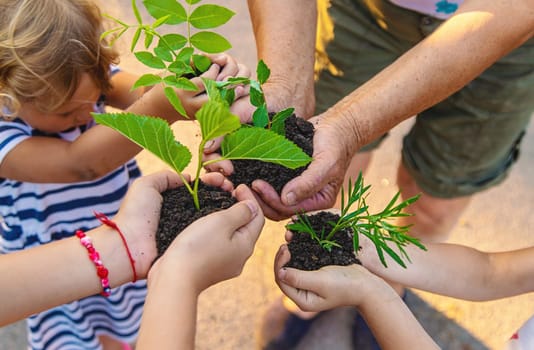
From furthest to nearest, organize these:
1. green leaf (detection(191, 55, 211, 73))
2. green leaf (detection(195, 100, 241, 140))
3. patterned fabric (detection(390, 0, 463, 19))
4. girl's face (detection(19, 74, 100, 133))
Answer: patterned fabric (detection(390, 0, 463, 19)), girl's face (detection(19, 74, 100, 133)), green leaf (detection(191, 55, 211, 73)), green leaf (detection(195, 100, 241, 140))

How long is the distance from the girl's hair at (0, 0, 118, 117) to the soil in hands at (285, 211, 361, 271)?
64 centimetres

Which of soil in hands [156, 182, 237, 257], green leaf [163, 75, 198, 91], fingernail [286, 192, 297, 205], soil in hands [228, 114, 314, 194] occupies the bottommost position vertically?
fingernail [286, 192, 297, 205]

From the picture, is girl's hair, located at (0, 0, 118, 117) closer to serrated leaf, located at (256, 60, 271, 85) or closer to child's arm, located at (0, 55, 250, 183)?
child's arm, located at (0, 55, 250, 183)

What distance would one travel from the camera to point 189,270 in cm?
92

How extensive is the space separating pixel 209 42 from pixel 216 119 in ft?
0.86

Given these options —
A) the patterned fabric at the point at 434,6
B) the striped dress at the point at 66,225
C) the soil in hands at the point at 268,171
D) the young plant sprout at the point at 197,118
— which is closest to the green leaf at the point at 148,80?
the young plant sprout at the point at 197,118

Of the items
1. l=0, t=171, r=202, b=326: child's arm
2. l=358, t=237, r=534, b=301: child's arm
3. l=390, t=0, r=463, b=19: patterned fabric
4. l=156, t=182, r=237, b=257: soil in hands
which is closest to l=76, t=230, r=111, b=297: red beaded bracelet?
l=0, t=171, r=202, b=326: child's arm

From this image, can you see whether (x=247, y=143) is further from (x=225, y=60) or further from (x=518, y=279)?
(x=518, y=279)

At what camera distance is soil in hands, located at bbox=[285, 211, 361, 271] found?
108 cm

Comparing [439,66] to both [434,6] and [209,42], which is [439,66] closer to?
[434,6]

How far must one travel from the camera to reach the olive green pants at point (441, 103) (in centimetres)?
151

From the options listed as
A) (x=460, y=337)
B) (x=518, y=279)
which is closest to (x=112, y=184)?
(x=518, y=279)

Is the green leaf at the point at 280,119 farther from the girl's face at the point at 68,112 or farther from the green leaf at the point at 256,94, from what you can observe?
the girl's face at the point at 68,112

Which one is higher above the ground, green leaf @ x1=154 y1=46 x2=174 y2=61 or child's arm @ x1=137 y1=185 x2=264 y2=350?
green leaf @ x1=154 y1=46 x2=174 y2=61
